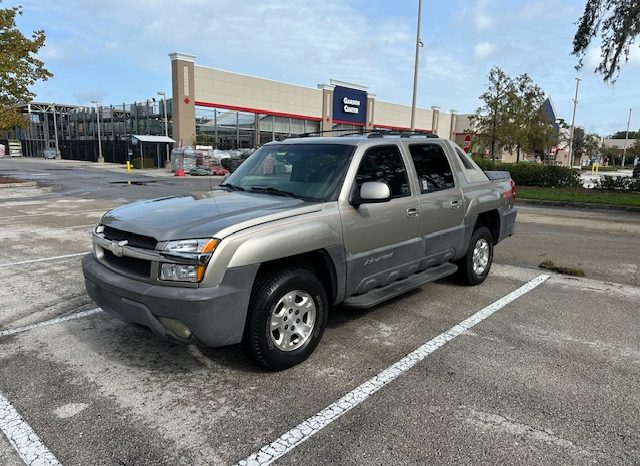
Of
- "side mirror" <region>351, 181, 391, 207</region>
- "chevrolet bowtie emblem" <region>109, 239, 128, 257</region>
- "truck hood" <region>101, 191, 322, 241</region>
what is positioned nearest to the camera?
"truck hood" <region>101, 191, 322, 241</region>

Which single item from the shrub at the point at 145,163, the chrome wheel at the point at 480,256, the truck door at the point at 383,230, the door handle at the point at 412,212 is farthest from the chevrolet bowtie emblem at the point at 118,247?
the shrub at the point at 145,163

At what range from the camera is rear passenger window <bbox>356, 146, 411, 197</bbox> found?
438 centimetres

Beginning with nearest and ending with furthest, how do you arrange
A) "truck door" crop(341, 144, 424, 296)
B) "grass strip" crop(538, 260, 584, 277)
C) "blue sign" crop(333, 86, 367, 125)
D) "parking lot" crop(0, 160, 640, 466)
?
"parking lot" crop(0, 160, 640, 466) < "truck door" crop(341, 144, 424, 296) < "grass strip" crop(538, 260, 584, 277) < "blue sign" crop(333, 86, 367, 125)

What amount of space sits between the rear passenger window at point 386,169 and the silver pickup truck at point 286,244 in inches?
0.5

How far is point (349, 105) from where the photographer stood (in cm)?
4784

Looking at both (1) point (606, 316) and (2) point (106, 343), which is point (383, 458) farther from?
(1) point (606, 316)

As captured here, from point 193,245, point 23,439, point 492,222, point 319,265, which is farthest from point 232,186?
point 492,222

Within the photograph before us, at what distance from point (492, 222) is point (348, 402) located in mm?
3985

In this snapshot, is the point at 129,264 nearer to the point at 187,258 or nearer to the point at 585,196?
the point at 187,258

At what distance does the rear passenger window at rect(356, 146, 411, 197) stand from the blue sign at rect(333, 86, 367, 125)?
43.5 metres

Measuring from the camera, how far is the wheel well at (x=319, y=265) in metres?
3.67

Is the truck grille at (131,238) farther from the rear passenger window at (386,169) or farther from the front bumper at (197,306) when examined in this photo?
the rear passenger window at (386,169)

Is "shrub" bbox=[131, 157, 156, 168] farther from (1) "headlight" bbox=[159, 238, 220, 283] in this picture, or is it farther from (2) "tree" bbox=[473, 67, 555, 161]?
(1) "headlight" bbox=[159, 238, 220, 283]

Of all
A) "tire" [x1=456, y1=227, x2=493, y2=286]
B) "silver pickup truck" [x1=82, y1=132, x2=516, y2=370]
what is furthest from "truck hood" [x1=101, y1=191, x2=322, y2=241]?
"tire" [x1=456, y1=227, x2=493, y2=286]
